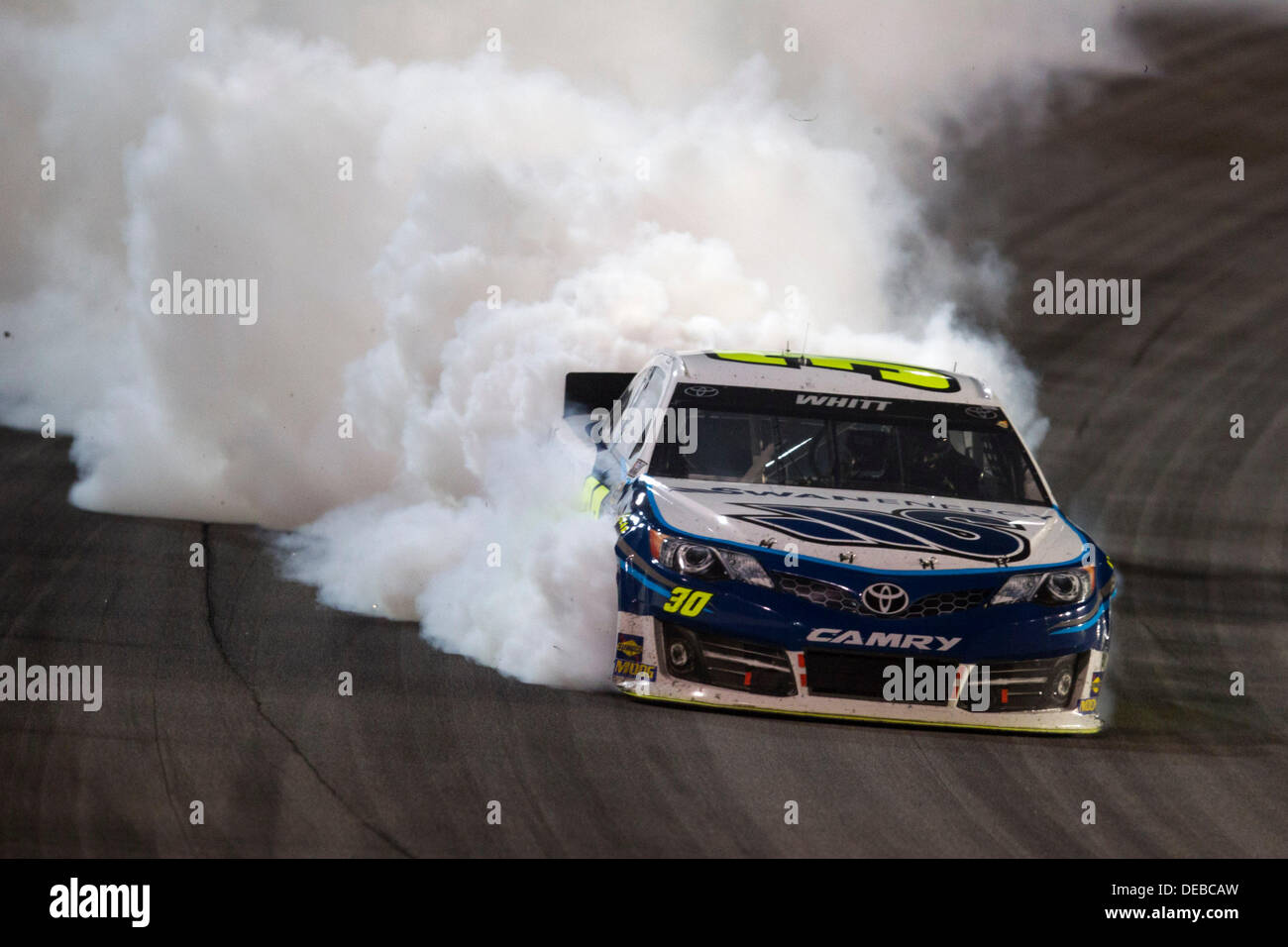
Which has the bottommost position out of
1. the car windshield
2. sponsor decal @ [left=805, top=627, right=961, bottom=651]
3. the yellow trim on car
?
the yellow trim on car

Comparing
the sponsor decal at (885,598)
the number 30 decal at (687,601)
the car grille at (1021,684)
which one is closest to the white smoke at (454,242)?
the number 30 decal at (687,601)

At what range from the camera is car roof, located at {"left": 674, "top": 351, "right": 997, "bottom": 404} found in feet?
25.1

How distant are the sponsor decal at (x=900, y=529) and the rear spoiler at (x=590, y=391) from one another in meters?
2.40

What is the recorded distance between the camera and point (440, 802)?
5297 mm

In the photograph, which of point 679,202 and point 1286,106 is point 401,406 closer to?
point 679,202

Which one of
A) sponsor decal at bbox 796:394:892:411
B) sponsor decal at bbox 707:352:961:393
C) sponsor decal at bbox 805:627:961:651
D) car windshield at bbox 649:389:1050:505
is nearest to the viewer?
sponsor decal at bbox 805:627:961:651

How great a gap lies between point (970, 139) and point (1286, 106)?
483 cm

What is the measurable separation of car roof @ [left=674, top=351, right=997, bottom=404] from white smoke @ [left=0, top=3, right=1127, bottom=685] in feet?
3.31

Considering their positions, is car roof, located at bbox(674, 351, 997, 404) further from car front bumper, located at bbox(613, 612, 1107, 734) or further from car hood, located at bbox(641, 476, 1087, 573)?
car front bumper, located at bbox(613, 612, 1107, 734)
